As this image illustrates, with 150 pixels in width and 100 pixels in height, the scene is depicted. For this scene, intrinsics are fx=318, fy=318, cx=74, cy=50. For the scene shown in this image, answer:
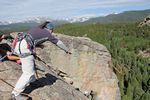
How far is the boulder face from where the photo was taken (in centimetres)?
2264

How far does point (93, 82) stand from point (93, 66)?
3.91 feet

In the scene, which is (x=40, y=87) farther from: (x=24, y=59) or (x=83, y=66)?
(x=83, y=66)

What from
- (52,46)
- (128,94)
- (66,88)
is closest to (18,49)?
(66,88)

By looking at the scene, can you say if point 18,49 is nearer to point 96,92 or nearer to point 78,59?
point 78,59

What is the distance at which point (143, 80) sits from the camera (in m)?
58.1

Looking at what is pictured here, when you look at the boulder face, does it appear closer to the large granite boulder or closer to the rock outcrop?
the rock outcrop

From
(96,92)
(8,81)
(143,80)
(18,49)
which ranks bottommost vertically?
(143,80)

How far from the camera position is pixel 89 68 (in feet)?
76.6

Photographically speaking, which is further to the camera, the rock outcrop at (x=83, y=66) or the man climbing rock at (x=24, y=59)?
the rock outcrop at (x=83, y=66)

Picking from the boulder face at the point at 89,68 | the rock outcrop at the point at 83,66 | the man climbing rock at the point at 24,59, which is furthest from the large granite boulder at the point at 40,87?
the boulder face at the point at 89,68

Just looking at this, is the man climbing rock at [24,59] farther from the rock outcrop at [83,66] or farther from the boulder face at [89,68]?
the boulder face at [89,68]

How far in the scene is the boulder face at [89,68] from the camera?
22641 millimetres

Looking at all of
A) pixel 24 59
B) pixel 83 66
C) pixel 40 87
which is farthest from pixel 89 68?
pixel 24 59

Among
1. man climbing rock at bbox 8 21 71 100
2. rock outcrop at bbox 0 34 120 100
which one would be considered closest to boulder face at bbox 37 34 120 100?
rock outcrop at bbox 0 34 120 100
